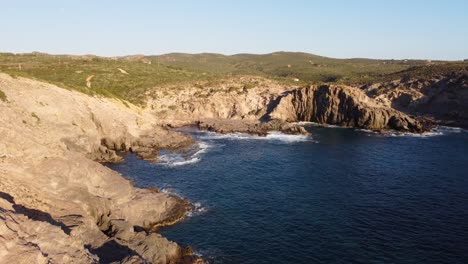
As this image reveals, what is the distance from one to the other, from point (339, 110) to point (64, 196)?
3864 inches

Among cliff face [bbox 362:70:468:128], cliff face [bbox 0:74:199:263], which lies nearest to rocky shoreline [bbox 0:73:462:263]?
cliff face [bbox 0:74:199:263]

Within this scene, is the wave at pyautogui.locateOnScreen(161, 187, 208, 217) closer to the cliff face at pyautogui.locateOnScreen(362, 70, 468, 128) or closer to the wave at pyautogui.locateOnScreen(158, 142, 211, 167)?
the wave at pyautogui.locateOnScreen(158, 142, 211, 167)

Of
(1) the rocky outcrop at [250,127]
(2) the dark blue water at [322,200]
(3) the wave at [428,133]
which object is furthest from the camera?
(1) the rocky outcrop at [250,127]

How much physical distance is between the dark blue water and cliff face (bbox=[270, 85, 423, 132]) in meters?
21.5

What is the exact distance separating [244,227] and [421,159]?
5156cm

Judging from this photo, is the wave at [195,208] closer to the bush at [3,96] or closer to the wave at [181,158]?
the wave at [181,158]

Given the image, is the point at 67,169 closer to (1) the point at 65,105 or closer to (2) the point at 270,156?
(1) the point at 65,105

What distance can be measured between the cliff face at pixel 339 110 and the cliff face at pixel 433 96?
23307mm

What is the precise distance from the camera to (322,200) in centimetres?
5791

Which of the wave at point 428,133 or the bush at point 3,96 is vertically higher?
the bush at point 3,96

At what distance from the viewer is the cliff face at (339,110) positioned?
386 feet

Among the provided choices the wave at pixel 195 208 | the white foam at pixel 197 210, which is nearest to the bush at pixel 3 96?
the wave at pixel 195 208

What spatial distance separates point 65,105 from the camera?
262 ft

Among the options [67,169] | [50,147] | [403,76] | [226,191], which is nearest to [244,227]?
[226,191]
